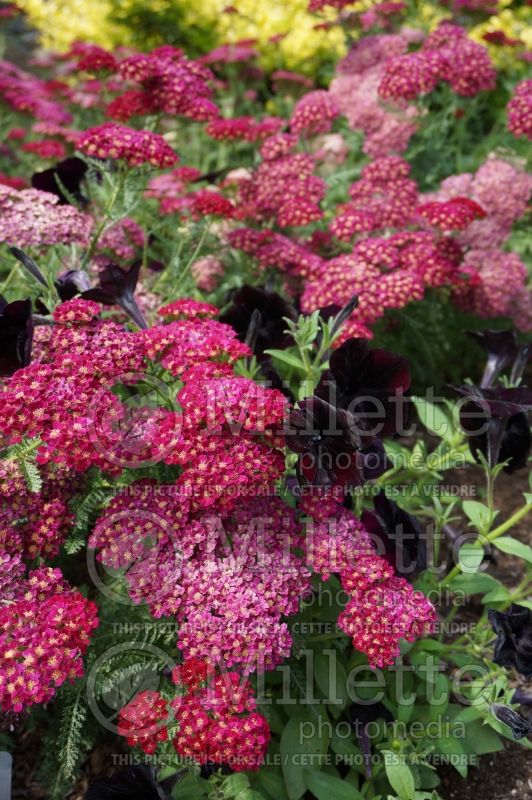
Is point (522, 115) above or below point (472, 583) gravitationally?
above

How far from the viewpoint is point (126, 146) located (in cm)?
258

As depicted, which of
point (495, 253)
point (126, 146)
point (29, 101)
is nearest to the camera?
point (126, 146)

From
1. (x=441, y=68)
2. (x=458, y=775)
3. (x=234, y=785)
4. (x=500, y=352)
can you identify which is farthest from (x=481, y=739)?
(x=441, y=68)

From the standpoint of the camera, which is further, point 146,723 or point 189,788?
point 189,788

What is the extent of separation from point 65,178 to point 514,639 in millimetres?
2289

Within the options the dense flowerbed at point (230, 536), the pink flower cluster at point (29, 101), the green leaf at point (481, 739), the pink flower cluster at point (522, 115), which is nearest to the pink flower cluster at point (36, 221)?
the dense flowerbed at point (230, 536)

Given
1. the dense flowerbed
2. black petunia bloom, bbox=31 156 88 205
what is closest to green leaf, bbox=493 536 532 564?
the dense flowerbed

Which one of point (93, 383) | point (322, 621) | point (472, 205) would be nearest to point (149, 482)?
point (93, 383)

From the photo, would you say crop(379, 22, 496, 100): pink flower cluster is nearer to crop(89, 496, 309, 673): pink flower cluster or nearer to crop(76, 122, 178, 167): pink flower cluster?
crop(76, 122, 178, 167): pink flower cluster

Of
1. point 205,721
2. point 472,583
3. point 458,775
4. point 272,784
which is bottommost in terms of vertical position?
point 458,775

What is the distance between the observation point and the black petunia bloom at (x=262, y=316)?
2.53m

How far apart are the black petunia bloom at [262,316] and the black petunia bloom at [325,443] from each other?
66 cm

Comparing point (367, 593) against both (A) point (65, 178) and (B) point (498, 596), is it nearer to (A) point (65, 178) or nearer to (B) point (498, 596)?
(B) point (498, 596)

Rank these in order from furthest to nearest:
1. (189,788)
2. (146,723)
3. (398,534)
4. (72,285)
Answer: (72,285)
(398,534)
(189,788)
(146,723)
